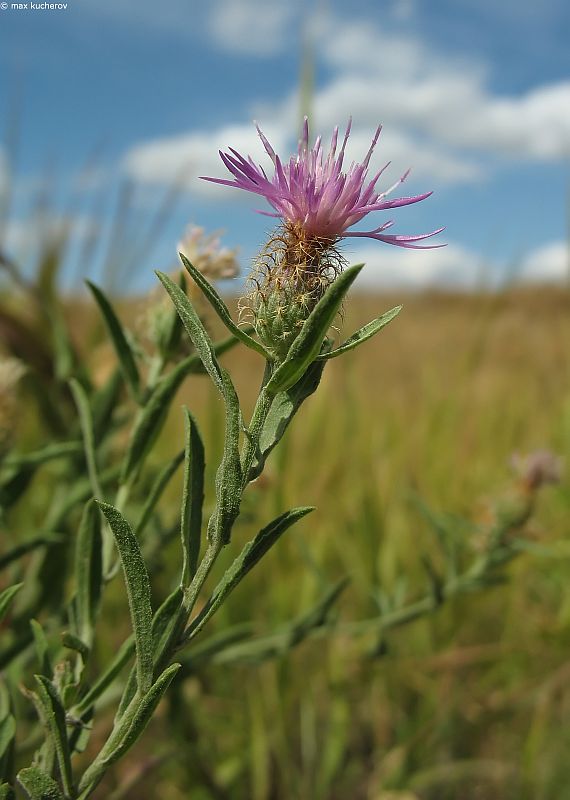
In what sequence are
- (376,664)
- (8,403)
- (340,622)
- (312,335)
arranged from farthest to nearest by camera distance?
(340,622) → (376,664) → (8,403) → (312,335)

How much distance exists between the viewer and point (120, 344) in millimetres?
593

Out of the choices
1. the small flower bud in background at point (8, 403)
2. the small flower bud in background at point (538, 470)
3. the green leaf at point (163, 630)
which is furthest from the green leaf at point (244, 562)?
the small flower bud in background at point (538, 470)

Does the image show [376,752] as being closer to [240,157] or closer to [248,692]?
[248,692]

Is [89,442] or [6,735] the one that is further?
[89,442]

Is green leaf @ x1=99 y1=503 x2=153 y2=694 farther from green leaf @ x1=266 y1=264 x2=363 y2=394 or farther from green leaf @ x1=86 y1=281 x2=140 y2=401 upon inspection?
green leaf @ x1=86 y1=281 x2=140 y2=401

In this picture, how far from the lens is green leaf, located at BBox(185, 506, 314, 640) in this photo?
1.18ft

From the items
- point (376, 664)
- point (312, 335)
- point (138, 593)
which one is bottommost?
point (376, 664)

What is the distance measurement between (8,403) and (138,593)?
44 cm

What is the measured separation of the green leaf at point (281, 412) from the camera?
371 mm

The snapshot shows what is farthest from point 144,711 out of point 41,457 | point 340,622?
point 340,622

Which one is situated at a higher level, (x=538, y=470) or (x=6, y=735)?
(x=538, y=470)

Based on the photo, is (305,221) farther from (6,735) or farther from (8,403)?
(8,403)

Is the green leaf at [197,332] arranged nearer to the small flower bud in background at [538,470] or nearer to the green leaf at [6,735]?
the green leaf at [6,735]

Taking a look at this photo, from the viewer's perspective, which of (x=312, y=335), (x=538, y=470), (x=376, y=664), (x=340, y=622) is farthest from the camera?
(x=340, y=622)
